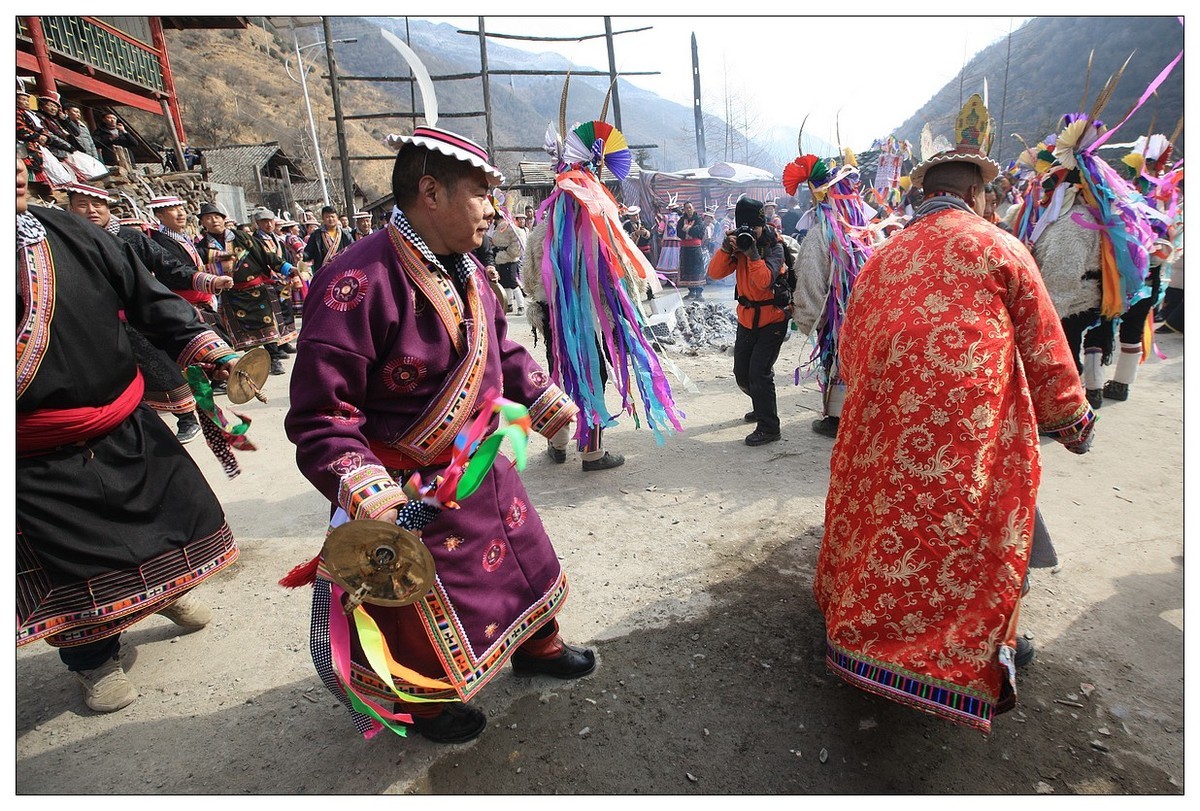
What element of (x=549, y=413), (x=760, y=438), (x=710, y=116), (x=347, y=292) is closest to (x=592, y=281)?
(x=760, y=438)

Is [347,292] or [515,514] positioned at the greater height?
[347,292]

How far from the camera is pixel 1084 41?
148 ft

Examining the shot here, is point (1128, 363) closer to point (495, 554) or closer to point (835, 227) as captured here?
point (835, 227)

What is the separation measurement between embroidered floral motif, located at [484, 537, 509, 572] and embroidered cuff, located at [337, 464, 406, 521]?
45 centimetres

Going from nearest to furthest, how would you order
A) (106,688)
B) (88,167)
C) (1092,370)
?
(106,688) → (1092,370) → (88,167)

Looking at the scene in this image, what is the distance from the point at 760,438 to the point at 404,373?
130 inches

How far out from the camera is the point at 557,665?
2260 millimetres

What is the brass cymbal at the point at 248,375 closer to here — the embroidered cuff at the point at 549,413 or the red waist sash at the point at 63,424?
the red waist sash at the point at 63,424

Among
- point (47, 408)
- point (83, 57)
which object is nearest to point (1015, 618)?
point (47, 408)

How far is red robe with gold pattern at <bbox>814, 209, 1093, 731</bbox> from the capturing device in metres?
1.77

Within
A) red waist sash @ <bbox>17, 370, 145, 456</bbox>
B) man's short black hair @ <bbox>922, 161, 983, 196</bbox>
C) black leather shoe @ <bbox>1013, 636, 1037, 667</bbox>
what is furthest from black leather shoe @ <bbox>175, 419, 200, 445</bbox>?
black leather shoe @ <bbox>1013, 636, 1037, 667</bbox>

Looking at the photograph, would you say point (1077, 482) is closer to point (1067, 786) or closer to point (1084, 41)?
point (1067, 786)

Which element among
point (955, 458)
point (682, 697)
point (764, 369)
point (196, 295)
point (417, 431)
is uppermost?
point (196, 295)

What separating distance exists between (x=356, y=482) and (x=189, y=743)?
1.32 meters
